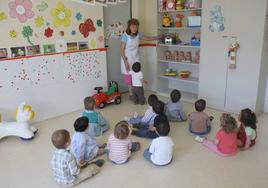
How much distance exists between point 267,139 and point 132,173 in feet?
5.75

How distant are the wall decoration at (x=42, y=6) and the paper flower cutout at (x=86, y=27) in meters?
0.60

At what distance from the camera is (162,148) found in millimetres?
2449

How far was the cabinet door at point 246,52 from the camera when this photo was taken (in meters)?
3.40

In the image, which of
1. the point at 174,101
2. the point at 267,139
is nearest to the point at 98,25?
the point at 174,101

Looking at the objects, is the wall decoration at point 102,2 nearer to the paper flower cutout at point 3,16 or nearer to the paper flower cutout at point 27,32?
the paper flower cutout at point 27,32

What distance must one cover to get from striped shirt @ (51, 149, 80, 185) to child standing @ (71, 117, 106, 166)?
0.27 m

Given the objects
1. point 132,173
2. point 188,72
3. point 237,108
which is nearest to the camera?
point 132,173

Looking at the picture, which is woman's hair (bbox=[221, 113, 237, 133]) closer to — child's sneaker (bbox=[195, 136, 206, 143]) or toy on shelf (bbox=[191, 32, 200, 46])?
child's sneaker (bbox=[195, 136, 206, 143])

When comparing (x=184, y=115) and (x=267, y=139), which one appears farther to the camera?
(x=184, y=115)

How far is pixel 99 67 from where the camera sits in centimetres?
441

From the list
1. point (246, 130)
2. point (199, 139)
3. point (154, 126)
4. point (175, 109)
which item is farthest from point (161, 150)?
point (175, 109)

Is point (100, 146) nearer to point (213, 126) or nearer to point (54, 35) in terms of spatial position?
point (213, 126)

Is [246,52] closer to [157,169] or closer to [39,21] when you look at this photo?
[157,169]

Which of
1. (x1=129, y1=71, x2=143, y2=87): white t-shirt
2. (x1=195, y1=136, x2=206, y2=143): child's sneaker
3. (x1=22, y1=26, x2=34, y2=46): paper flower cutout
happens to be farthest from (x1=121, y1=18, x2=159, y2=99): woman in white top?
(x1=195, y1=136, x2=206, y2=143): child's sneaker
